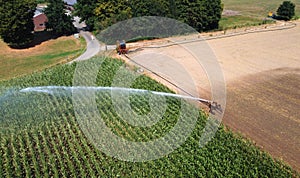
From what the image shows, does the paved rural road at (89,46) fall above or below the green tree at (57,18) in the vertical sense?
below

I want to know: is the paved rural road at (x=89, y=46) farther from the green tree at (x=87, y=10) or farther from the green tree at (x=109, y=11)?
the green tree at (x=109, y=11)

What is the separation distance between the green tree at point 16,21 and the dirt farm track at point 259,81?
1529cm

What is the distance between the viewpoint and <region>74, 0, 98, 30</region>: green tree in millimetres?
34938

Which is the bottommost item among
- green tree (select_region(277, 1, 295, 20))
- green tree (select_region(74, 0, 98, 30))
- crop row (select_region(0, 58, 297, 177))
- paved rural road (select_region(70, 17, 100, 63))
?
crop row (select_region(0, 58, 297, 177))

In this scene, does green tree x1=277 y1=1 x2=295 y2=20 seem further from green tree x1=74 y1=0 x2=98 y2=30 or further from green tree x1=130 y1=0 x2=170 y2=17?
green tree x1=74 y1=0 x2=98 y2=30

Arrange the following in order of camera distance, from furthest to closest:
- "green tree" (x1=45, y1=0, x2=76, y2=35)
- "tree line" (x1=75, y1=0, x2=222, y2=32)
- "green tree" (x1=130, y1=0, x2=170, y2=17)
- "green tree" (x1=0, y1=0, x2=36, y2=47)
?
1. "green tree" (x1=45, y1=0, x2=76, y2=35)
2. "tree line" (x1=75, y1=0, x2=222, y2=32)
3. "green tree" (x1=130, y1=0, x2=170, y2=17)
4. "green tree" (x1=0, y1=0, x2=36, y2=47)

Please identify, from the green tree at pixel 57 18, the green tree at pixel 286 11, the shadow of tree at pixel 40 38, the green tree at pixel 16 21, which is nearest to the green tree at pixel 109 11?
the green tree at pixel 57 18

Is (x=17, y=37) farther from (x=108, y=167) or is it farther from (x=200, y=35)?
(x=108, y=167)

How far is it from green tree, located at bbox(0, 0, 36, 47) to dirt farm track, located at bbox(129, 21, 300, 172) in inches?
602

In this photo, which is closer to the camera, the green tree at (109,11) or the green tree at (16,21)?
the green tree at (16,21)

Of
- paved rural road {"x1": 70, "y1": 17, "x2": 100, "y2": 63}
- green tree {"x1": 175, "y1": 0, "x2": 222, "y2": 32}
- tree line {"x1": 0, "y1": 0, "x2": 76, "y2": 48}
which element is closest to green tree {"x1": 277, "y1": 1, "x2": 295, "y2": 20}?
green tree {"x1": 175, "y1": 0, "x2": 222, "y2": 32}

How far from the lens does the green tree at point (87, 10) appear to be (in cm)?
3494

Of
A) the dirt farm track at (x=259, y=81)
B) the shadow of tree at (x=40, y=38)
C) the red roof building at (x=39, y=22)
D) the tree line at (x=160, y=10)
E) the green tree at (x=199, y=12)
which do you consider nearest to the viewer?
the dirt farm track at (x=259, y=81)

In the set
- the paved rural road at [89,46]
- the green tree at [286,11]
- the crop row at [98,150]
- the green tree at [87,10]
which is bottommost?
the crop row at [98,150]
